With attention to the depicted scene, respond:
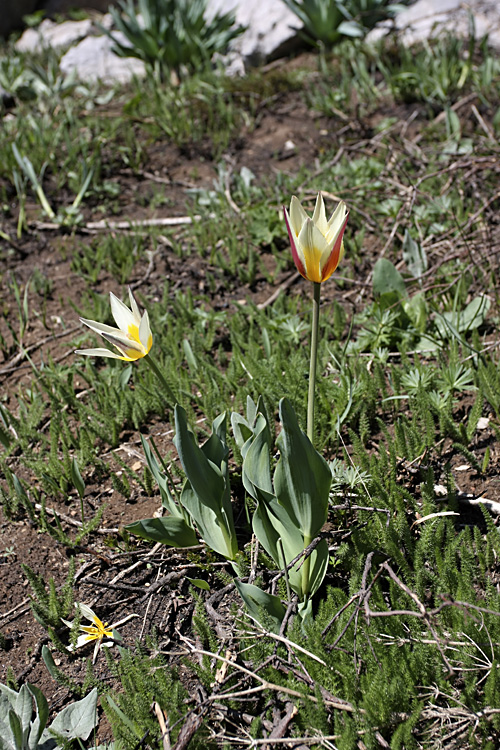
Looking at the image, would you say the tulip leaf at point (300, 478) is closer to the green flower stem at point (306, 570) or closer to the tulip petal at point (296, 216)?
the green flower stem at point (306, 570)

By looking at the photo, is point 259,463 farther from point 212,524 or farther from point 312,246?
point 312,246

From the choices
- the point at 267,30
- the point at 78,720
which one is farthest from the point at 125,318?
the point at 267,30

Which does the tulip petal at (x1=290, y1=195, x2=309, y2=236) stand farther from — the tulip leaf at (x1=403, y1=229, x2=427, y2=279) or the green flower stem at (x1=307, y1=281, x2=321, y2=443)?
the tulip leaf at (x1=403, y1=229, x2=427, y2=279)

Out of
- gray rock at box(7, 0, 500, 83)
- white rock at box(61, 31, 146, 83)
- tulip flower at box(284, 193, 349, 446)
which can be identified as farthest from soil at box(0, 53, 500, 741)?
white rock at box(61, 31, 146, 83)

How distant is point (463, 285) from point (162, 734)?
209 centimetres

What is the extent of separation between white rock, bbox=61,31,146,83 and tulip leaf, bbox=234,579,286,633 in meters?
6.55

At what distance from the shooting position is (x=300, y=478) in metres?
1.47

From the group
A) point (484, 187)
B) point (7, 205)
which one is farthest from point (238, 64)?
point (484, 187)

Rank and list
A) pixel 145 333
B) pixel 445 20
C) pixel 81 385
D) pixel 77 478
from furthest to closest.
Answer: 1. pixel 445 20
2. pixel 81 385
3. pixel 77 478
4. pixel 145 333

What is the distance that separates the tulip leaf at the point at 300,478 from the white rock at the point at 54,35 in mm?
8361

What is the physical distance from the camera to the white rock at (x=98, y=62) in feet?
22.7

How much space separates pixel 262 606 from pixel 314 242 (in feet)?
2.84

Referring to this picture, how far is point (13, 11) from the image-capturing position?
10.1 m

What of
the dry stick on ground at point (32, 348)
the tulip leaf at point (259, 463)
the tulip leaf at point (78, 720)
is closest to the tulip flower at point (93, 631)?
the tulip leaf at point (78, 720)
